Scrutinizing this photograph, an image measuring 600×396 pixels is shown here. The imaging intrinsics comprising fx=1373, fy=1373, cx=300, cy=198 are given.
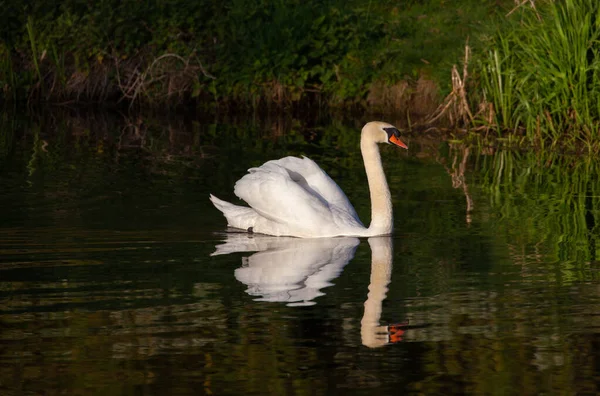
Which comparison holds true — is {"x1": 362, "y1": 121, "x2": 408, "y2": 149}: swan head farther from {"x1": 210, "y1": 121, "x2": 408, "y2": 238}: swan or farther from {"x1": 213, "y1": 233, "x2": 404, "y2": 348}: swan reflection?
{"x1": 213, "y1": 233, "x2": 404, "y2": 348}: swan reflection

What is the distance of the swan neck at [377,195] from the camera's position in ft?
38.2

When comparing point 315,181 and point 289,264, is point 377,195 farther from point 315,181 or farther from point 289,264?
point 289,264

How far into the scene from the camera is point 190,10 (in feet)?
79.9

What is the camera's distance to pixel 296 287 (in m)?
9.59

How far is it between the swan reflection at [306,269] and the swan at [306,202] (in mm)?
102

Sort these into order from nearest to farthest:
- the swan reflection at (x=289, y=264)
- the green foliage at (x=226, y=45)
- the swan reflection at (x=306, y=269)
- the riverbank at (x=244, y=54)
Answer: the swan reflection at (x=306, y=269) < the swan reflection at (x=289, y=264) < the riverbank at (x=244, y=54) < the green foliage at (x=226, y=45)

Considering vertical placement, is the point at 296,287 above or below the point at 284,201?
below

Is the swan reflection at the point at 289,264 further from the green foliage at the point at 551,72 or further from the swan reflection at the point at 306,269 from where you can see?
the green foliage at the point at 551,72

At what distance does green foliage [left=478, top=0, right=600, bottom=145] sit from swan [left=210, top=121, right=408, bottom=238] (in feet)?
16.8

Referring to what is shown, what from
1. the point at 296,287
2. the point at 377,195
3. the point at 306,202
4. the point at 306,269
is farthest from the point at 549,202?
A: the point at 296,287

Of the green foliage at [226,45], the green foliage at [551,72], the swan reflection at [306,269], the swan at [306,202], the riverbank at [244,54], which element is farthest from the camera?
the green foliage at [226,45]

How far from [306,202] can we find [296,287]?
2.15 metres

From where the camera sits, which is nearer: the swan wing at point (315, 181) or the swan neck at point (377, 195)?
the swan neck at point (377, 195)

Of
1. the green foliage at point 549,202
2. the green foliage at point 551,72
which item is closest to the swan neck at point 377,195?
the green foliage at point 549,202
